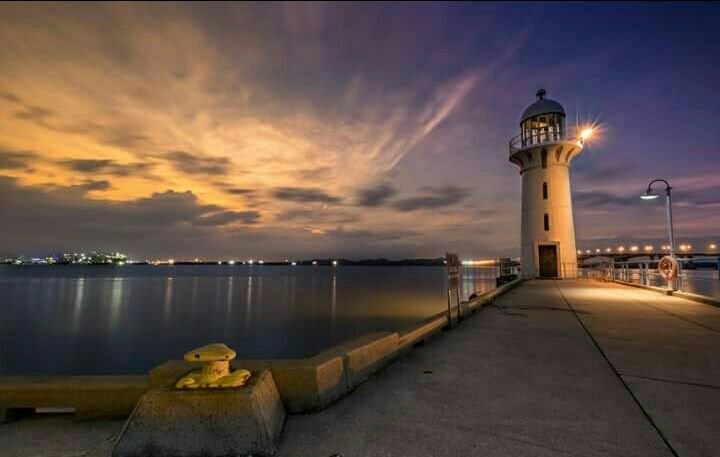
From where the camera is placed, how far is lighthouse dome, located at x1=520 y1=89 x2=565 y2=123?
91.8ft

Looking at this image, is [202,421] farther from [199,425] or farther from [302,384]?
[302,384]

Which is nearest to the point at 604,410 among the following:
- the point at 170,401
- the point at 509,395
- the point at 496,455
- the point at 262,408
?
the point at 509,395

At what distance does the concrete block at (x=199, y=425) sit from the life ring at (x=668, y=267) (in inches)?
702

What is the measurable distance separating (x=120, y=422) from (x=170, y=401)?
965mm

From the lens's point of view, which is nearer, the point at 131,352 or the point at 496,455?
the point at 496,455

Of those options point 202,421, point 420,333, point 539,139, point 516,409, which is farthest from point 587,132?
point 202,421

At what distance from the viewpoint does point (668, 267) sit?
1529cm

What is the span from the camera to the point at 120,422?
3.43 metres

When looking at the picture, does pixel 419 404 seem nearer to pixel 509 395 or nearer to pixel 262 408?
pixel 509 395

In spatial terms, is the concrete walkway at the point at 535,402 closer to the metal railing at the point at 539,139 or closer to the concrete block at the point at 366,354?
the concrete block at the point at 366,354

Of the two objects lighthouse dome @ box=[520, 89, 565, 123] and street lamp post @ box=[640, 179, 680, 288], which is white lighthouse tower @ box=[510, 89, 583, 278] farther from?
street lamp post @ box=[640, 179, 680, 288]

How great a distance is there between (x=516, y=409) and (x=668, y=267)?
16.1 m

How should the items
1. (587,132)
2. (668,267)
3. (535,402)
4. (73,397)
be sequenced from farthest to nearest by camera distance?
(587,132) < (668,267) < (535,402) < (73,397)

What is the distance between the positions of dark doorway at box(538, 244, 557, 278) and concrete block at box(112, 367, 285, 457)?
27.8 meters
